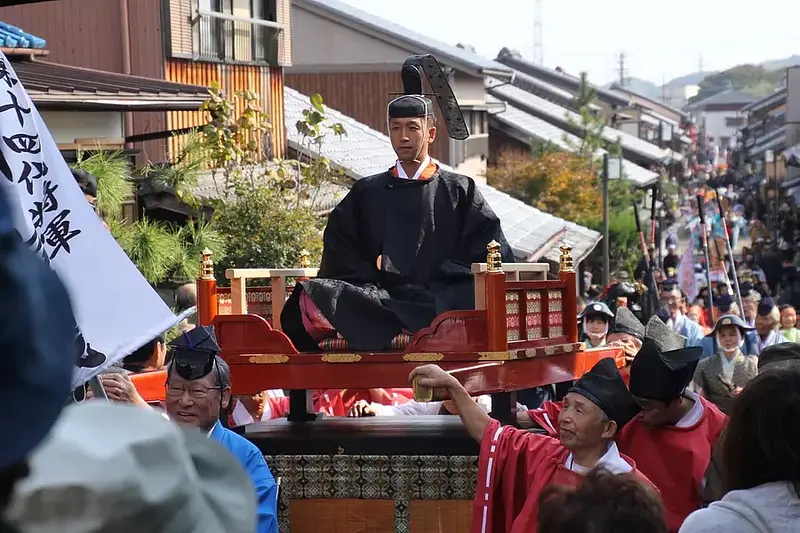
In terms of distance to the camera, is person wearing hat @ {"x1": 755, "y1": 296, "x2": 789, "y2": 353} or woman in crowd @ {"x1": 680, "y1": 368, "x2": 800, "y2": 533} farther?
person wearing hat @ {"x1": 755, "y1": 296, "x2": 789, "y2": 353}

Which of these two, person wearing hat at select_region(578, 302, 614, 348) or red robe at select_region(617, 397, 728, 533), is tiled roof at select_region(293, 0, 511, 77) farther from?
red robe at select_region(617, 397, 728, 533)

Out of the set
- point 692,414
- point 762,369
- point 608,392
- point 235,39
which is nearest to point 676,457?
point 692,414

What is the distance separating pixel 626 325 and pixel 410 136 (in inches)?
91.2

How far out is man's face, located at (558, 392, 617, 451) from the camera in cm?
446

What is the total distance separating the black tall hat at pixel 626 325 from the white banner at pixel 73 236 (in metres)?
3.91

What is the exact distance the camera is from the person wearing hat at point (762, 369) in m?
3.42

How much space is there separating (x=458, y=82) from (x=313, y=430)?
24.6m

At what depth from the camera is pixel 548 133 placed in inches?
1548

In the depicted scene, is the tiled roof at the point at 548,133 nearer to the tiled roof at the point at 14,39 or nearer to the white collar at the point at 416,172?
the tiled roof at the point at 14,39

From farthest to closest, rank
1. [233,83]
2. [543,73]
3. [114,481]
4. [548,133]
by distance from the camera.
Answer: [543,73] → [548,133] → [233,83] → [114,481]

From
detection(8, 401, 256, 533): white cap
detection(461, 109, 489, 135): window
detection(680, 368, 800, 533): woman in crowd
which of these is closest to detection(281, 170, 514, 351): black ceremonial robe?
detection(680, 368, 800, 533): woman in crowd

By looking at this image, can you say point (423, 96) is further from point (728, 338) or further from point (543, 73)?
point (543, 73)

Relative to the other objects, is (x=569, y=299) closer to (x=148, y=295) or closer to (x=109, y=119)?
(x=148, y=295)

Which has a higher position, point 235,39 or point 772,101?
point 772,101
